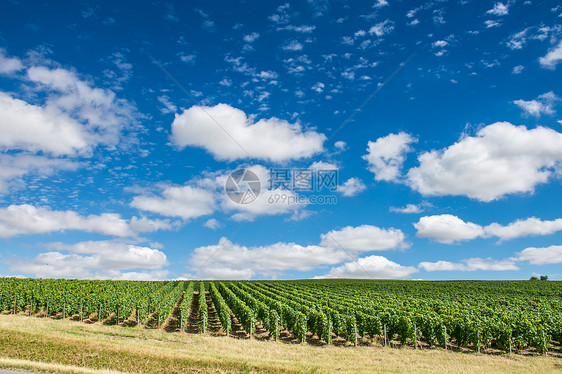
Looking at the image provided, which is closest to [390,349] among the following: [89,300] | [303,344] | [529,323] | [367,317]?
[367,317]

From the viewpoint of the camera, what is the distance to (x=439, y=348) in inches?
1057

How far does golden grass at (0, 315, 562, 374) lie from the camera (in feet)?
51.2

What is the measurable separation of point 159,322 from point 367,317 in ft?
62.3

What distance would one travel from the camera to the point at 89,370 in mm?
14047

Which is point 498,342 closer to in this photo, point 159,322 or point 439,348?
point 439,348

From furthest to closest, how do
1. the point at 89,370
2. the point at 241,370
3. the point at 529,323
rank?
the point at 529,323 → the point at 241,370 → the point at 89,370

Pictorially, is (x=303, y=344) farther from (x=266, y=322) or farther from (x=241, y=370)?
(x=241, y=370)

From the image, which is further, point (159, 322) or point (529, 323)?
point (159, 322)

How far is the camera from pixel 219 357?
18672 millimetres

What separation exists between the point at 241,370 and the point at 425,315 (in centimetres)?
1805

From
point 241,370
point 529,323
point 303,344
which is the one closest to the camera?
point 241,370

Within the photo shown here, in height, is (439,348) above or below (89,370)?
below

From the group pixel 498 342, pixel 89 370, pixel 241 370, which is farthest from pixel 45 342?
pixel 498 342

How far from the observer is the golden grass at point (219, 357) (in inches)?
614
